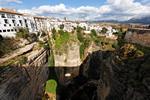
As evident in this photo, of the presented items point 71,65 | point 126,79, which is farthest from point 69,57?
point 126,79

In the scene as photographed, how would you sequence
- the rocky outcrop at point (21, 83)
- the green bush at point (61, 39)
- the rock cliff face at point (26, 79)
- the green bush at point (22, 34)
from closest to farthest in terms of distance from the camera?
the rocky outcrop at point (21, 83), the rock cliff face at point (26, 79), the green bush at point (61, 39), the green bush at point (22, 34)

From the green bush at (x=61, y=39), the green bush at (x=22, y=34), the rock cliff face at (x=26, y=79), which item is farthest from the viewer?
the green bush at (x=22, y=34)

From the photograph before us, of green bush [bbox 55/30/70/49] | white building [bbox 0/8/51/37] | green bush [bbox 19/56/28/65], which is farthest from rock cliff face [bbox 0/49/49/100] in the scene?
white building [bbox 0/8/51/37]

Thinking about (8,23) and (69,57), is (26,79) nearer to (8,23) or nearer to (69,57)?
(69,57)

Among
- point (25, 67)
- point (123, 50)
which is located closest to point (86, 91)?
point (25, 67)

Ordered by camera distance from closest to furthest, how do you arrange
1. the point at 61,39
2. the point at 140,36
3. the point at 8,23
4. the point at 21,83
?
1. the point at 140,36
2. the point at 21,83
3. the point at 61,39
4. the point at 8,23

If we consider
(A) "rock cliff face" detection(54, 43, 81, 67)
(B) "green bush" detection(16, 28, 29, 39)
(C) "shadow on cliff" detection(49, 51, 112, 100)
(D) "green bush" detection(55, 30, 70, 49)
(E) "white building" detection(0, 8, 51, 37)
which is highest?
(E) "white building" detection(0, 8, 51, 37)

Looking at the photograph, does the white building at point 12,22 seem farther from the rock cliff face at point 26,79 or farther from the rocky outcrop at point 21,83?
the rocky outcrop at point 21,83

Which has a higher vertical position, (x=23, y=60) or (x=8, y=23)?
(x=8, y=23)

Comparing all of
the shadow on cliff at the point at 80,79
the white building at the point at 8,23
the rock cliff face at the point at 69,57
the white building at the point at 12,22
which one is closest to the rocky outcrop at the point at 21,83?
the shadow on cliff at the point at 80,79

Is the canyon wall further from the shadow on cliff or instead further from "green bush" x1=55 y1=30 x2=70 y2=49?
"green bush" x1=55 y1=30 x2=70 y2=49

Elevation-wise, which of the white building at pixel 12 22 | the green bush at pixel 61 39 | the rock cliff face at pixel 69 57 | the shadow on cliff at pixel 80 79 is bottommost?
the shadow on cliff at pixel 80 79
